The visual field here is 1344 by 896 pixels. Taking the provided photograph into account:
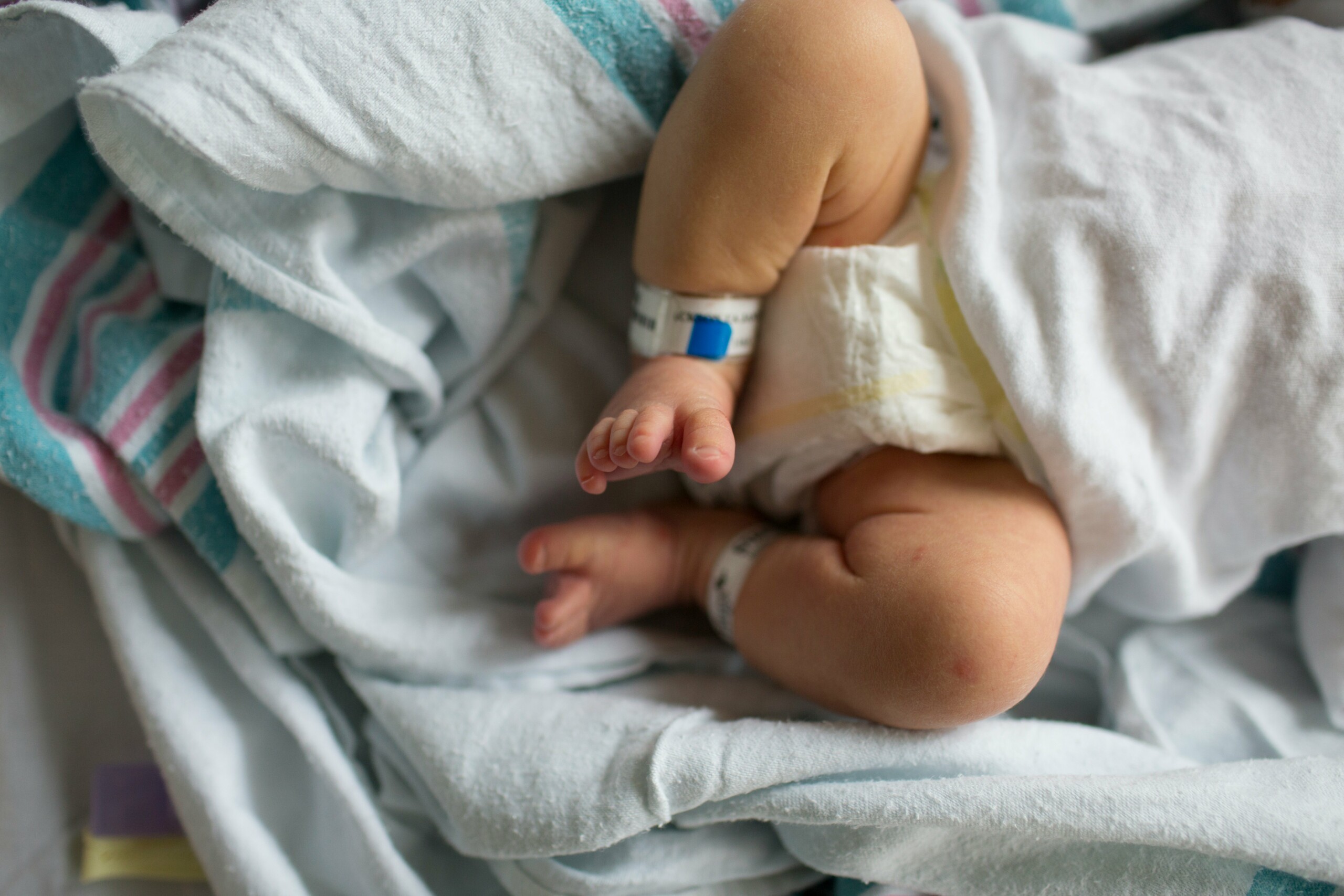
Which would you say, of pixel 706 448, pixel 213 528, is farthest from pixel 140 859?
pixel 706 448

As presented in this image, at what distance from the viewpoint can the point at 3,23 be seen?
630mm

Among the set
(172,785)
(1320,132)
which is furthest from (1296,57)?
(172,785)

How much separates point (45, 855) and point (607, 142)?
32.8 inches

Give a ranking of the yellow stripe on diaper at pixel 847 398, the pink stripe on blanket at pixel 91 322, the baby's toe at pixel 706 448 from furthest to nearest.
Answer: the pink stripe on blanket at pixel 91 322, the yellow stripe on diaper at pixel 847 398, the baby's toe at pixel 706 448

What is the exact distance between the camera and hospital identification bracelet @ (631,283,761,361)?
0.72m

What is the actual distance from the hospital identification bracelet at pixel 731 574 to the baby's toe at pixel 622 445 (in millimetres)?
209

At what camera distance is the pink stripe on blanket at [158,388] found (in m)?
0.74

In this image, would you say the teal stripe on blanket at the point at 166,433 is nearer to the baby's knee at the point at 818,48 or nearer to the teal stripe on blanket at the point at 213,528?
the teal stripe on blanket at the point at 213,528

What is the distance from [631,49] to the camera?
0.69 metres

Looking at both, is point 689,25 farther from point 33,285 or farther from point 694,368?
point 33,285

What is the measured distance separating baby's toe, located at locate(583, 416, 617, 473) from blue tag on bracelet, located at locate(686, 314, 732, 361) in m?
0.14

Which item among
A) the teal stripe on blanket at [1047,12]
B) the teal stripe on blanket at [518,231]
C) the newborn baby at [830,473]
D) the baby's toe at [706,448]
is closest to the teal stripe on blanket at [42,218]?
the teal stripe on blanket at [518,231]

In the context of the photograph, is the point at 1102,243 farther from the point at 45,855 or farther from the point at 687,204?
the point at 45,855

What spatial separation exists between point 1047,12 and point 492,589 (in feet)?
2.58
